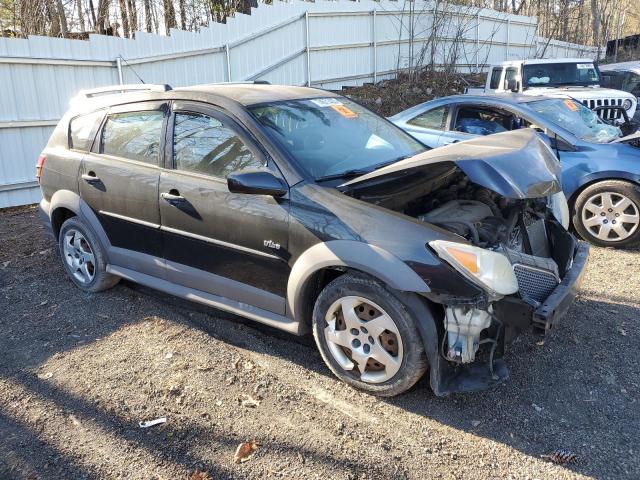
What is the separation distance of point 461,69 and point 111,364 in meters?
16.8

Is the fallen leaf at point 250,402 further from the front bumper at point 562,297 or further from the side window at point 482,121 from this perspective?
the side window at point 482,121

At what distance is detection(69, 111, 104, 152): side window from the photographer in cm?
480

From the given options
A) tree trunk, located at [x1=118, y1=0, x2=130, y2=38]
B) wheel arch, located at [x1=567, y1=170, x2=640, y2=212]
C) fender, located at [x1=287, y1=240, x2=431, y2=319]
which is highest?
tree trunk, located at [x1=118, y1=0, x2=130, y2=38]

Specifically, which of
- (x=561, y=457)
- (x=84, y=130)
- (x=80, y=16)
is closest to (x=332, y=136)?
(x=84, y=130)

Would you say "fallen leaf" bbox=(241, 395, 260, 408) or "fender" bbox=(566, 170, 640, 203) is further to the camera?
"fender" bbox=(566, 170, 640, 203)

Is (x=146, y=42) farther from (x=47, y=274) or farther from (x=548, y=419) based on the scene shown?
(x=548, y=419)

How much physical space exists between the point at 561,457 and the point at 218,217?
8.09ft

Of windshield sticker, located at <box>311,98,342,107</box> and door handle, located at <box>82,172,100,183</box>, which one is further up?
windshield sticker, located at <box>311,98,342,107</box>

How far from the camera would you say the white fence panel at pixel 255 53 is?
27.8 ft

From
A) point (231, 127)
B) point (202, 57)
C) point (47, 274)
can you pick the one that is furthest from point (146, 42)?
point (231, 127)

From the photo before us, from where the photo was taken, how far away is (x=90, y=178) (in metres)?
4.64

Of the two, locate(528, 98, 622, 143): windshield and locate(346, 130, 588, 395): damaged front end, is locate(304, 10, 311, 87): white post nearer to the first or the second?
locate(528, 98, 622, 143): windshield

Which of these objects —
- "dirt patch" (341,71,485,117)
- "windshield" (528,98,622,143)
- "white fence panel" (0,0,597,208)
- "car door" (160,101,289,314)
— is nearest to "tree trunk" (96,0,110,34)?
"white fence panel" (0,0,597,208)

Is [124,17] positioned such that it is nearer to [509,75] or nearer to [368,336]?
[509,75]
